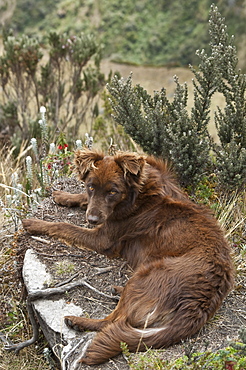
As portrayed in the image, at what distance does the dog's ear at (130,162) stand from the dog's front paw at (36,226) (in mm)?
1043

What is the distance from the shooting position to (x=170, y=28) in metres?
30.9

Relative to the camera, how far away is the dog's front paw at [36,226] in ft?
15.4

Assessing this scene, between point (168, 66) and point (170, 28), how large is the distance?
11.0 meters

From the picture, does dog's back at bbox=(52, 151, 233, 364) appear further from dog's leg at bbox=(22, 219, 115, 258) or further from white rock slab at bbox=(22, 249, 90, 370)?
white rock slab at bbox=(22, 249, 90, 370)

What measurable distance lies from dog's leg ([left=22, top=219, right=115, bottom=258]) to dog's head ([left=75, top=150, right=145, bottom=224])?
32 cm

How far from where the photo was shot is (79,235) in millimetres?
4582

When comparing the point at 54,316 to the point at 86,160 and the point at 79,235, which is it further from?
the point at 86,160

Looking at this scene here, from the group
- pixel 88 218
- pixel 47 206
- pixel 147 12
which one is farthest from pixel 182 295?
pixel 147 12

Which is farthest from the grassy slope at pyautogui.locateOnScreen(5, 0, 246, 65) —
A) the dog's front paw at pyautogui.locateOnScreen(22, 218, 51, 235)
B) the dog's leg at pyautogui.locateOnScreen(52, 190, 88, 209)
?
the dog's front paw at pyautogui.locateOnScreen(22, 218, 51, 235)

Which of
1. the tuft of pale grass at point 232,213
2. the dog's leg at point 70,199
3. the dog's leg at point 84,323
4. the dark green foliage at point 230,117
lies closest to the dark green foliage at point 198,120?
the dark green foliage at point 230,117

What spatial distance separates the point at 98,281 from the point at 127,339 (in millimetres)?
957

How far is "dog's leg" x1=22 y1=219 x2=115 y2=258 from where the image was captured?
4.54 m

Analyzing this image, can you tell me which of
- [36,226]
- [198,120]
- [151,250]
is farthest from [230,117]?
[36,226]

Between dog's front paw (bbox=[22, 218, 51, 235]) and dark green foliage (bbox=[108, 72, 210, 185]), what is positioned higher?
dark green foliage (bbox=[108, 72, 210, 185])
